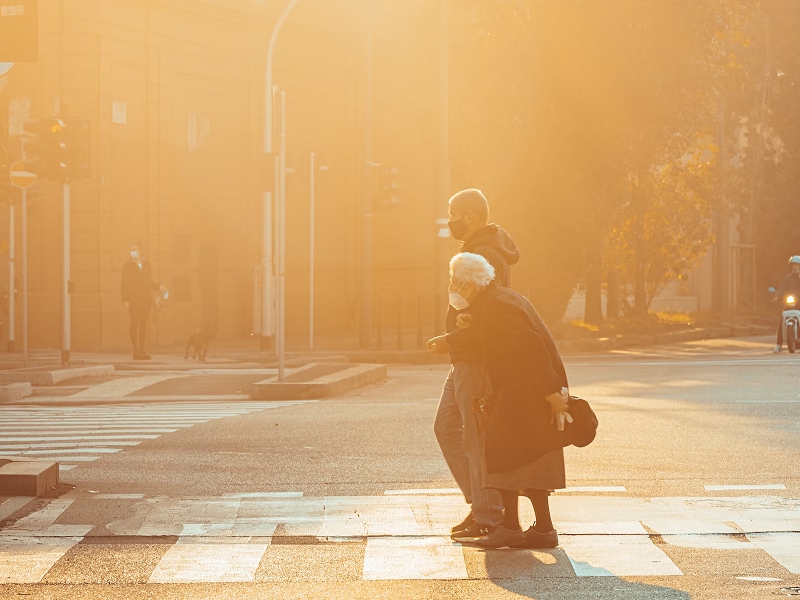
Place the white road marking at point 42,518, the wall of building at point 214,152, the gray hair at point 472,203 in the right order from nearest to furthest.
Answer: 1. the gray hair at point 472,203
2. the white road marking at point 42,518
3. the wall of building at point 214,152

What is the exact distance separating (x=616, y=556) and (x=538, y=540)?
43 cm

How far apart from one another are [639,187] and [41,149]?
1480cm

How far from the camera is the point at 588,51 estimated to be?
28844mm

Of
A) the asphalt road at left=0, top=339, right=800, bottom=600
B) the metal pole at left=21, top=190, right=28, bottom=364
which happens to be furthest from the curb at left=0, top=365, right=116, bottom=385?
the asphalt road at left=0, top=339, right=800, bottom=600

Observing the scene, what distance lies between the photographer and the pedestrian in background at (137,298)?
82.4 ft

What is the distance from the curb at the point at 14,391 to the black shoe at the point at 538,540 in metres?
11.2

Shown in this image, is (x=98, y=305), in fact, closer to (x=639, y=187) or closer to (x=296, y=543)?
(x=639, y=187)

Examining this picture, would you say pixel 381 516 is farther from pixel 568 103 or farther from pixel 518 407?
pixel 568 103

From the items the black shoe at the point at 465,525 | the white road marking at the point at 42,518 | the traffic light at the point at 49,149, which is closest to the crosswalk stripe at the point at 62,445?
the white road marking at the point at 42,518

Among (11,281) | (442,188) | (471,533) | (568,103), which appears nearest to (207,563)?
(471,533)

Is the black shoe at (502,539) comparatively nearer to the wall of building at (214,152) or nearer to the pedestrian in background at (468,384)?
the pedestrian in background at (468,384)

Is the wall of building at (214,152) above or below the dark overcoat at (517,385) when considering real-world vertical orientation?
above

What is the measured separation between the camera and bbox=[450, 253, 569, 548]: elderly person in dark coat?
7527 mm

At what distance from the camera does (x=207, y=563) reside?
731cm
